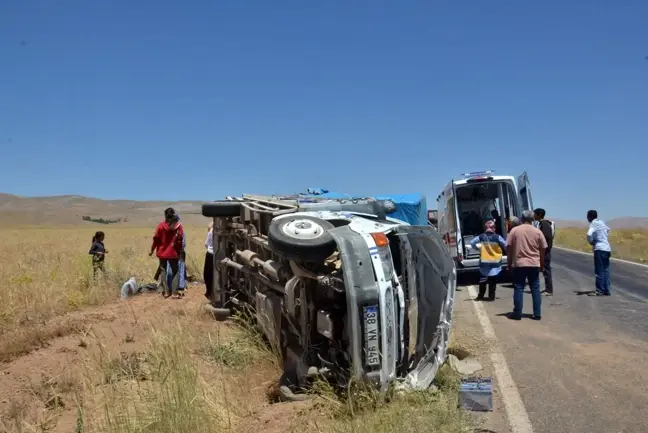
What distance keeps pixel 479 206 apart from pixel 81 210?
127076 millimetres

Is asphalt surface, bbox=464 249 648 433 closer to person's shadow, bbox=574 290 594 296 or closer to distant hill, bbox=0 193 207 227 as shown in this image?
person's shadow, bbox=574 290 594 296

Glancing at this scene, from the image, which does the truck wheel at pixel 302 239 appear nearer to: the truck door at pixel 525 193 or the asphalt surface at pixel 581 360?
the asphalt surface at pixel 581 360

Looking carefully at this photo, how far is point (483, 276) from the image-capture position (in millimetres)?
12133

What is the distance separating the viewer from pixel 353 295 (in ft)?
16.1

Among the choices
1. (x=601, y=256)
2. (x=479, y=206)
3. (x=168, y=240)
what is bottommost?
(x=601, y=256)

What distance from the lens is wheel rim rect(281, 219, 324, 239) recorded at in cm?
548

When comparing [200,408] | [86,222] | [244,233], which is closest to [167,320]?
[244,233]

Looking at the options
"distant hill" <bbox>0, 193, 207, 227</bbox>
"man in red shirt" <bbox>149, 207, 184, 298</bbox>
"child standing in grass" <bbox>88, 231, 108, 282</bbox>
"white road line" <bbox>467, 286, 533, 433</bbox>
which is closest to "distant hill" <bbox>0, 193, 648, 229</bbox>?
"distant hill" <bbox>0, 193, 207, 227</bbox>

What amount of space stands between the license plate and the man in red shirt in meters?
7.45

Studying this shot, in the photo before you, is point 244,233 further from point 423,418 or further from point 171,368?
point 423,418

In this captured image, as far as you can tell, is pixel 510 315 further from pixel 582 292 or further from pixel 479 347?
pixel 582 292

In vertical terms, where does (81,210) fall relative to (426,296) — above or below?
above

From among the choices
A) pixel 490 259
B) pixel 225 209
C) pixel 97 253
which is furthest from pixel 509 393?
pixel 97 253

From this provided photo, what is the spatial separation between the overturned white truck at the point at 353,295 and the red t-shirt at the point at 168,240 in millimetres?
5033
